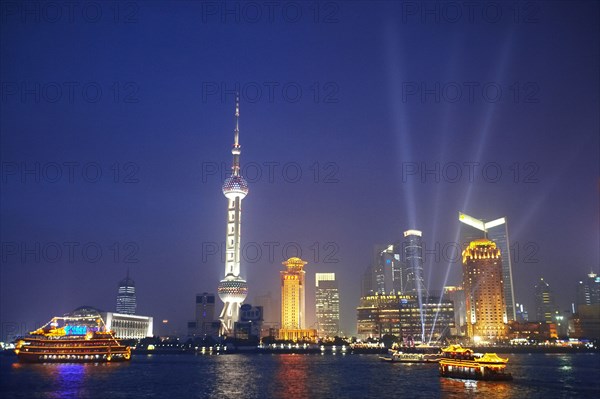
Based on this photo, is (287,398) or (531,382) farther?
(531,382)

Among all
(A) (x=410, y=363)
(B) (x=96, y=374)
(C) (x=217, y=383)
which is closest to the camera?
(C) (x=217, y=383)

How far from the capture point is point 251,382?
116625 millimetres

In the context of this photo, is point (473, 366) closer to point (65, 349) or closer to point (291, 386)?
point (291, 386)

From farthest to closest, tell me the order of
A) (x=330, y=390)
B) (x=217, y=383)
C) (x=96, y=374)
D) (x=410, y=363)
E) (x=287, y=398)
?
(x=410, y=363) → (x=96, y=374) → (x=217, y=383) → (x=330, y=390) → (x=287, y=398)

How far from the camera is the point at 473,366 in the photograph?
363 ft

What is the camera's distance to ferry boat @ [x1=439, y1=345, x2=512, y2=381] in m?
107

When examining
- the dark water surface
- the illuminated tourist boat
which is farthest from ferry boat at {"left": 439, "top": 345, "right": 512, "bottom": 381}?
the illuminated tourist boat

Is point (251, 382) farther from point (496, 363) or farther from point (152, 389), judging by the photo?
point (496, 363)

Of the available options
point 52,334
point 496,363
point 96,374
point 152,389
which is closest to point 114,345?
point 52,334

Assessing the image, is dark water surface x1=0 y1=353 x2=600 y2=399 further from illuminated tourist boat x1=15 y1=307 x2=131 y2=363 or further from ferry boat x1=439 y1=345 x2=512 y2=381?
illuminated tourist boat x1=15 y1=307 x2=131 y2=363

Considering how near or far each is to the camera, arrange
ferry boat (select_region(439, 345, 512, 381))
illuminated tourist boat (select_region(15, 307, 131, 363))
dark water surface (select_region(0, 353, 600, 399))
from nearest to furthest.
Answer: dark water surface (select_region(0, 353, 600, 399)), ferry boat (select_region(439, 345, 512, 381)), illuminated tourist boat (select_region(15, 307, 131, 363))

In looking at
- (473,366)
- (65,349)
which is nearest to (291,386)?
(473,366)

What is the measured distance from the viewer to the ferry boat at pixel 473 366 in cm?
10725

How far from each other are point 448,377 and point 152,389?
60.5m
